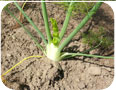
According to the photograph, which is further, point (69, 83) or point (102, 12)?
point (102, 12)

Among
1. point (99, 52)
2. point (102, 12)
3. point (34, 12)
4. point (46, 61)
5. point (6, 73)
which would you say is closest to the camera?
point (6, 73)

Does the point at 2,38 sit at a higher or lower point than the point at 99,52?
higher

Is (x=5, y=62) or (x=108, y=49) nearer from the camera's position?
(x=5, y=62)

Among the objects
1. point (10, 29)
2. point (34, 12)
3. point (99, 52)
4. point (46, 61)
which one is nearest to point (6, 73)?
point (46, 61)

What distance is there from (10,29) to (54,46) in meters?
0.43

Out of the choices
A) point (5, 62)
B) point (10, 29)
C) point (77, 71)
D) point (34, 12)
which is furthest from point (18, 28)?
point (77, 71)

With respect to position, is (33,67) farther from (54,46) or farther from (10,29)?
(10,29)

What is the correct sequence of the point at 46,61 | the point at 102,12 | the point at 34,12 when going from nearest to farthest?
1. the point at 46,61
2. the point at 34,12
3. the point at 102,12

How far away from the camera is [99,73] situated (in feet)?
3.74

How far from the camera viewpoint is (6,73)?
1.05 meters

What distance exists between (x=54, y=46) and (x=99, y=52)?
1.28 ft

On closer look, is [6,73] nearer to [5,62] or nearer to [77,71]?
[5,62]

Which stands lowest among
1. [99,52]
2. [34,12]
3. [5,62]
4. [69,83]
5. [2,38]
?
[69,83]

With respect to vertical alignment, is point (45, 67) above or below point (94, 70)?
above
